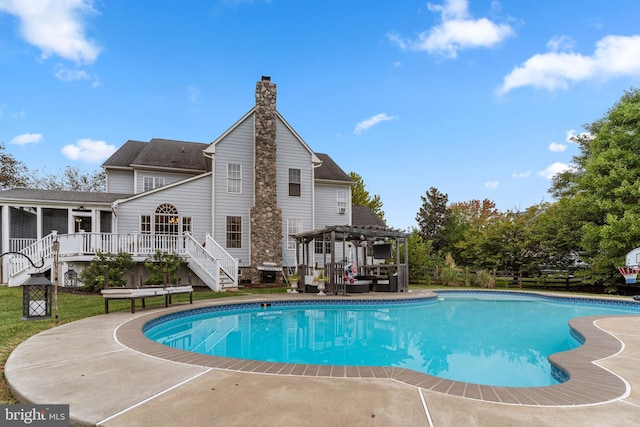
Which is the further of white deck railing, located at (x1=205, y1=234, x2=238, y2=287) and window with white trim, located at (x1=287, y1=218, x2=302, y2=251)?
window with white trim, located at (x1=287, y1=218, x2=302, y2=251)

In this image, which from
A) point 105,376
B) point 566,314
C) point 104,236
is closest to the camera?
point 105,376

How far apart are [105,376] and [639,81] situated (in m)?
24.9

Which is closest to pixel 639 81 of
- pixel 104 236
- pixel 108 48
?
pixel 104 236

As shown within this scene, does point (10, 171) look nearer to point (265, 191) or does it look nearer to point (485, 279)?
point (265, 191)

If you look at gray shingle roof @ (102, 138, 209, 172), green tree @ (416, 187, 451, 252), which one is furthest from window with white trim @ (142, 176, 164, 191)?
green tree @ (416, 187, 451, 252)

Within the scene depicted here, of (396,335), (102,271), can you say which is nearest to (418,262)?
(396,335)

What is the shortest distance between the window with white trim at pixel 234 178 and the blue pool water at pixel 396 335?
322 inches

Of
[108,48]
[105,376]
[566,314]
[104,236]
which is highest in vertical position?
[108,48]

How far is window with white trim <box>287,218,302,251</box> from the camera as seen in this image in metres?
19.7

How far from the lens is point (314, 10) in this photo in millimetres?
17844

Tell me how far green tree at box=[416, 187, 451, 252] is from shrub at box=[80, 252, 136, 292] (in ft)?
104

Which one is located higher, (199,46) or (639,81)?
(199,46)

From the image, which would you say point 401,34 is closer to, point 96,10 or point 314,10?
point 314,10

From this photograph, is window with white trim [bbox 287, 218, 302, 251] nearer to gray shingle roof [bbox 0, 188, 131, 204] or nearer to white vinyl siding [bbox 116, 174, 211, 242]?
white vinyl siding [bbox 116, 174, 211, 242]
